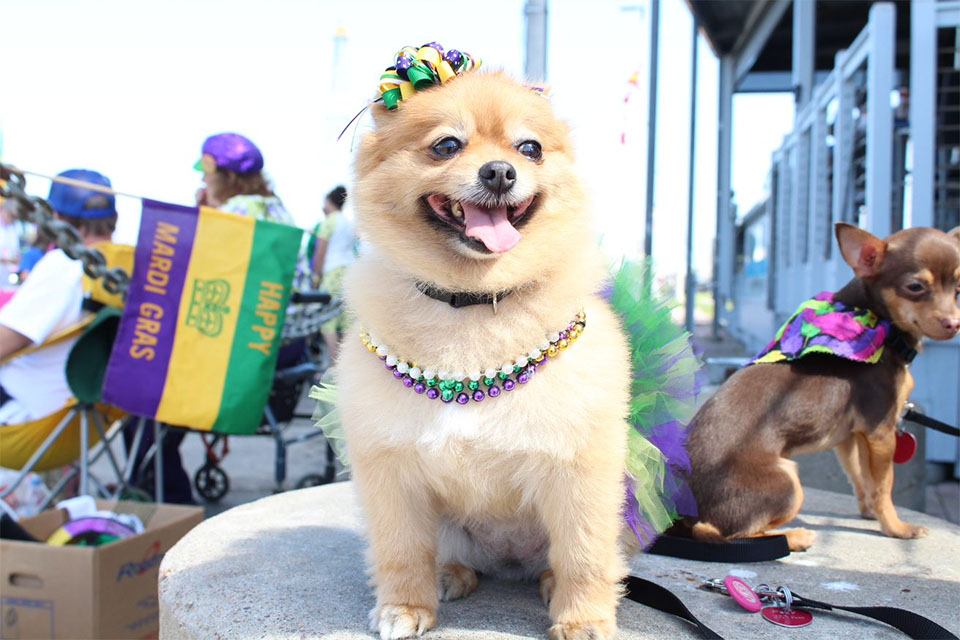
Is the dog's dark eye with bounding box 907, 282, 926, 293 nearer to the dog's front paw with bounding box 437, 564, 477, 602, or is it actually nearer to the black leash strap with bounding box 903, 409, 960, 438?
the black leash strap with bounding box 903, 409, 960, 438

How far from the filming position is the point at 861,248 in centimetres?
252

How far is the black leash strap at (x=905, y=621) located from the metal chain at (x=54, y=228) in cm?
318

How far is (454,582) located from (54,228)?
2495 millimetres

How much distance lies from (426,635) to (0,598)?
6.51 ft

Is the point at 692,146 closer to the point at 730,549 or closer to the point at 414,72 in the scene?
the point at 730,549

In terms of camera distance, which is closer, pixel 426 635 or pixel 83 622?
pixel 426 635

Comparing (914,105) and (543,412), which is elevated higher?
(914,105)

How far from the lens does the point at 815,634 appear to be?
1.81m

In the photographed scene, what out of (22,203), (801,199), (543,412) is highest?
(801,199)

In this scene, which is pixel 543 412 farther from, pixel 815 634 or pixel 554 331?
pixel 815 634

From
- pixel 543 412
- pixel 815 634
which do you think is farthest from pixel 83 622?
pixel 815 634

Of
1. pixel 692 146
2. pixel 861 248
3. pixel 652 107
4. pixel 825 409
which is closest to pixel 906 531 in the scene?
pixel 825 409

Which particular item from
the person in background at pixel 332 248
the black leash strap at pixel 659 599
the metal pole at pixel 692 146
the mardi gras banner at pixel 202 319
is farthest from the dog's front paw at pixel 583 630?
the metal pole at pixel 692 146

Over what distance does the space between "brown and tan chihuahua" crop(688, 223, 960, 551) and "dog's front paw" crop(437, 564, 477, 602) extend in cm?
79
